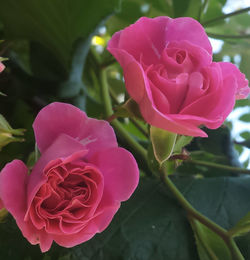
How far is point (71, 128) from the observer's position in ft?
0.59

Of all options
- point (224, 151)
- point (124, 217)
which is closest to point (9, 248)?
point (124, 217)

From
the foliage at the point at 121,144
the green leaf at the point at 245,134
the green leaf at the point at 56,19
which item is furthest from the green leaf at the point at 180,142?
the green leaf at the point at 245,134

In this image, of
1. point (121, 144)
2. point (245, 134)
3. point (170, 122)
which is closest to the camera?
point (170, 122)

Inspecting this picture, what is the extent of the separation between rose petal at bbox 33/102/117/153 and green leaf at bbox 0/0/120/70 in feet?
0.41

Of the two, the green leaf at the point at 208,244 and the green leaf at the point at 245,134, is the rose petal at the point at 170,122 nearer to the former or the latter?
the green leaf at the point at 208,244

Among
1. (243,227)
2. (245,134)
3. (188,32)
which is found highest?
(188,32)

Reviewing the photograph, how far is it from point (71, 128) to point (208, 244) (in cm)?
12

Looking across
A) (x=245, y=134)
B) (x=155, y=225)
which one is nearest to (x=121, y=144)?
(x=155, y=225)

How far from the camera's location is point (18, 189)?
0.17 metres

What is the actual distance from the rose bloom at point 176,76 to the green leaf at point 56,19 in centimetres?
11

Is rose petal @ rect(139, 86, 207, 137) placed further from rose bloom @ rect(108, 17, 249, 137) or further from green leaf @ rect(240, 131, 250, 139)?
green leaf @ rect(240, 131, 250, 139)

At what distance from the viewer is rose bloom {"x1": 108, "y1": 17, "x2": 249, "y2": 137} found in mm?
164

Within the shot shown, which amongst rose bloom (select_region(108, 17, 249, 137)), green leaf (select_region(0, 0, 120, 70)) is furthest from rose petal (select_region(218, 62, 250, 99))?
green leaf (select_region(0, 0, 120, 70))

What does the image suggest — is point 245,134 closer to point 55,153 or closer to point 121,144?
point 121,144
